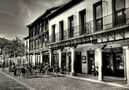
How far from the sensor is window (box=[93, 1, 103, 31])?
18.5m

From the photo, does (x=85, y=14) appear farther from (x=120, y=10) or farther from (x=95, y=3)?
(x=120, y=10)

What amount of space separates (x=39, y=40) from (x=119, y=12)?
23.1 meters

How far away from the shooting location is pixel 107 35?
54.6ft

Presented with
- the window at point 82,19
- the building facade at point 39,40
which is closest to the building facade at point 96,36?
the window at point 82,19

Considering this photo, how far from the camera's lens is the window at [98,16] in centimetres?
1849

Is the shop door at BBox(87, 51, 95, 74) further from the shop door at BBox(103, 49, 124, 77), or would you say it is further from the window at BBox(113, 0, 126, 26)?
the window at BBox(113, 0, 126, 26)

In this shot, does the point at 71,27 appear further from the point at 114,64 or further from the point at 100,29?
the point at 114,64

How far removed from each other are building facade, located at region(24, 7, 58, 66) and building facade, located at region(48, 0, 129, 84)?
539cm

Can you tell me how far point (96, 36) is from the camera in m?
18.0

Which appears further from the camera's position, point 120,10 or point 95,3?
point 95,3

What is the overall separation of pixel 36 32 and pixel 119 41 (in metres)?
27.1

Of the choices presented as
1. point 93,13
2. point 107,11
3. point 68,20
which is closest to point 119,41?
point 107,11

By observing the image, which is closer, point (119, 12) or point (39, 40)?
point (119, 12)

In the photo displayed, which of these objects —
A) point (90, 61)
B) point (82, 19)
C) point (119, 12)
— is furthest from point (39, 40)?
point (119, 12)
